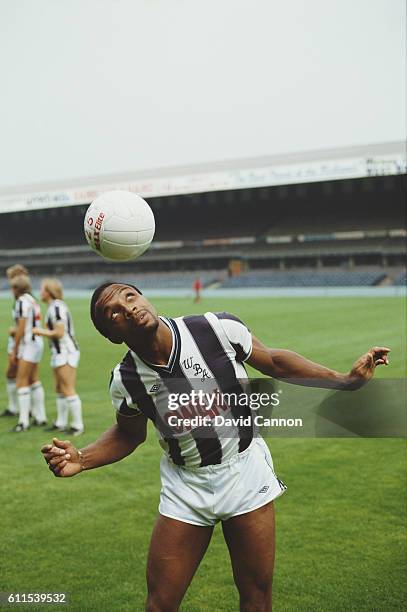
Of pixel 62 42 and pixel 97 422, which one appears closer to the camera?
pixel 62 42

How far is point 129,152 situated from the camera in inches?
377

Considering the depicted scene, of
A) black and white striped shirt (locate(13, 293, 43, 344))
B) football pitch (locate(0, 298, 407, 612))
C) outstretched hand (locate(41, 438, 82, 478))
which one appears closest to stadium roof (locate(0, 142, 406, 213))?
black and white striped shirt (locate(13, 293, 43, 344))

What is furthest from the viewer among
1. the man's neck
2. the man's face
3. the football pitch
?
the football pitch

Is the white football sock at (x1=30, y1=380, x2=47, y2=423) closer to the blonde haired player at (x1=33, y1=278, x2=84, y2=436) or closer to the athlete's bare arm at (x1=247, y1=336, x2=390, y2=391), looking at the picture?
the blonde haired player at (x1=33, y1=278, x2=84, y2=436)

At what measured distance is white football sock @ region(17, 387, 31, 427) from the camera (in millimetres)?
8875

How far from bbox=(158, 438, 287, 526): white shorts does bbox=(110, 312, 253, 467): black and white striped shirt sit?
0.05 meters

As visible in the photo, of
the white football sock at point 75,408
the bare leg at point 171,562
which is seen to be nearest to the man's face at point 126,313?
the bare leg at point 171,562

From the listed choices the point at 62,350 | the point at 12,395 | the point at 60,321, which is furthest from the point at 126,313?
the point at 12,395

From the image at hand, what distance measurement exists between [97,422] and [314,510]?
14.1 ft

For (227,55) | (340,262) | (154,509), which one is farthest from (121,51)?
(340,262)

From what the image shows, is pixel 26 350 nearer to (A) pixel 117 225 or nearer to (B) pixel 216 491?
(A) pixel 117 225

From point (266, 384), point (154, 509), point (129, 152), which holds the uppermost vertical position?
point (129, 152)

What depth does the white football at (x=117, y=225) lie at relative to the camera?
3393mm

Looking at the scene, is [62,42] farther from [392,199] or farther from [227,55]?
[392,199]
